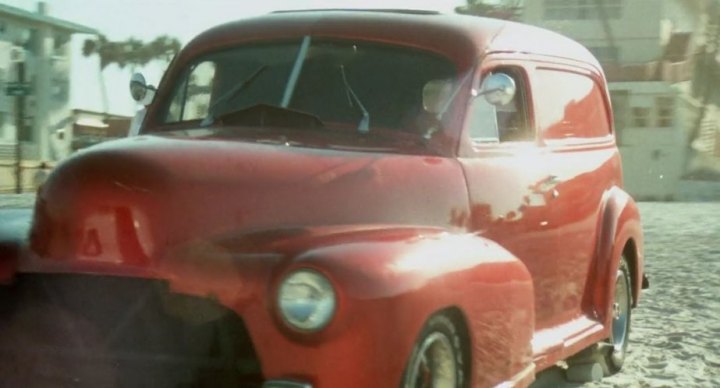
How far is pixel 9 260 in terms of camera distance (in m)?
4.46

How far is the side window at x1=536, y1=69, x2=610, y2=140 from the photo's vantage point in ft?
21.3

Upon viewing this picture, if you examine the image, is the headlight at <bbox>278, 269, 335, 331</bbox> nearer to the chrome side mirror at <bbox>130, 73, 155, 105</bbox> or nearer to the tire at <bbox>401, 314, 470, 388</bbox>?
the tire at <bbox>401, 314, 470, 388</bbox>

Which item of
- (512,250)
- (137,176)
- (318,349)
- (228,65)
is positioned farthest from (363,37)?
(318,349)

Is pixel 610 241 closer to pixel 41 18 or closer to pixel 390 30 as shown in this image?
pixel 390 30

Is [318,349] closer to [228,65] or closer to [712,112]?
[228,65]

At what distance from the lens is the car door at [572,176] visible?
20.5 feet

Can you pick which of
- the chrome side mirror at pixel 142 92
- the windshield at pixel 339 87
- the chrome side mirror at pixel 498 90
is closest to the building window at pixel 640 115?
the chrome side mirror at pixel 142 92

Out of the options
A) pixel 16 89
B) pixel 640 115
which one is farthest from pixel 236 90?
pixel 640 115

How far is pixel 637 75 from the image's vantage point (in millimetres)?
51812

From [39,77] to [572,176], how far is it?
2008 inches

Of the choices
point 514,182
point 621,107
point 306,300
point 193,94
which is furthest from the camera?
point 621,107

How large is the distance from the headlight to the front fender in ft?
0.10

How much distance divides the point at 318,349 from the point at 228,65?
99.0 inches

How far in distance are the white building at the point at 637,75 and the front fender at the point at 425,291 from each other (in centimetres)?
4720
